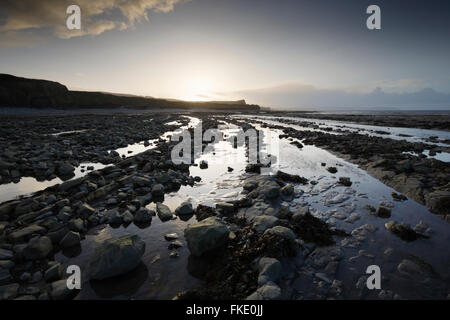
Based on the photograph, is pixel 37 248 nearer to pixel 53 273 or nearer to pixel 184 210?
pixel 53 273

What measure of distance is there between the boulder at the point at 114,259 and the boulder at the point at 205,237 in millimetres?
Result: 962

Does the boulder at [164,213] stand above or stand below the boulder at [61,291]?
above

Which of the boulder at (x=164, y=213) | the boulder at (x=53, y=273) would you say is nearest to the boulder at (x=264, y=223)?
the boulder at (x=164, y=213)

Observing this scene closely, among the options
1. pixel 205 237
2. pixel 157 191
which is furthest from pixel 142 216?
pixel 205 237

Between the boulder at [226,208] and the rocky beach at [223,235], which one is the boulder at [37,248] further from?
the boulder at [226,208]

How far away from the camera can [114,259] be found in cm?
325

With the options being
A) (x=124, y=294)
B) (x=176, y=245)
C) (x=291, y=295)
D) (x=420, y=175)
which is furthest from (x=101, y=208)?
(x=420, y=175)

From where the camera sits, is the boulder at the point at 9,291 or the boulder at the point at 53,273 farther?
the boulder at the point at 53,273

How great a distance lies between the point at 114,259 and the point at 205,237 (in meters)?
1.59

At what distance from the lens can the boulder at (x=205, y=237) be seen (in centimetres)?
374
